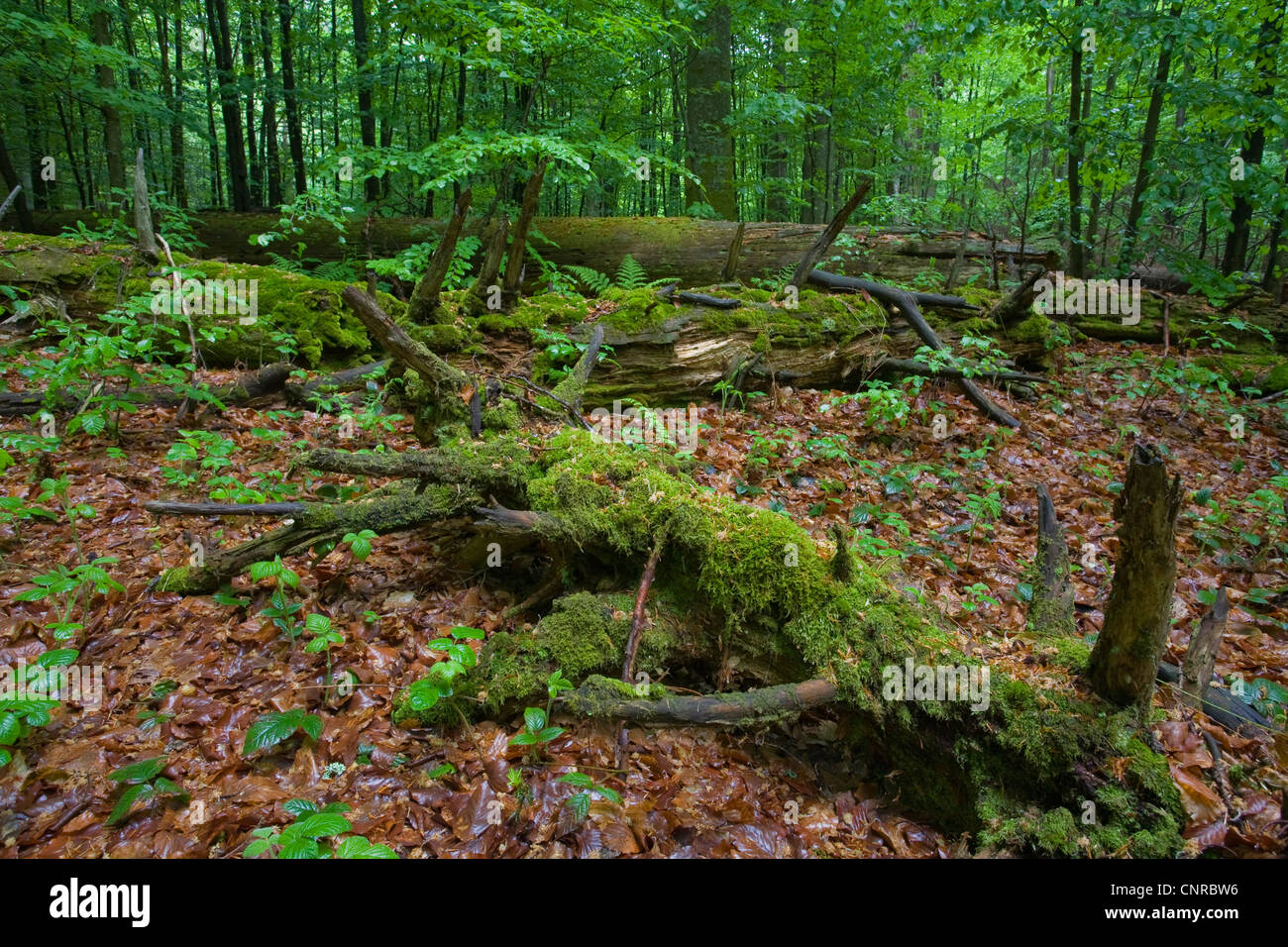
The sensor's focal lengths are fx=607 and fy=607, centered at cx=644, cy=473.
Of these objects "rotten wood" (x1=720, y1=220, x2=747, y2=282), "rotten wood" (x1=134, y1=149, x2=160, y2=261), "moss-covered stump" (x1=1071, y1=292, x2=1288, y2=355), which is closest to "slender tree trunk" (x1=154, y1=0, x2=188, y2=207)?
"rotten wood" (x1=134, y1=149, x2=160, y2=261)

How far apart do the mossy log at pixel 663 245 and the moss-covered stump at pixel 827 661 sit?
6.68 meters

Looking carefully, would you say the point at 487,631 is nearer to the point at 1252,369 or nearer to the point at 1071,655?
the point at 1071,655

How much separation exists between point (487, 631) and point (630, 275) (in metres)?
6.56

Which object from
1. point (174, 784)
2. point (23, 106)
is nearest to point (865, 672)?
point (174, 784)

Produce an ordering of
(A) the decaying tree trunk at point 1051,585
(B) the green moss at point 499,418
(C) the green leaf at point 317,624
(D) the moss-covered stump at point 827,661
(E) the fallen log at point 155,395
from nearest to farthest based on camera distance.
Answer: (D) the moss-covered stump at point 827,661
(C) the green leaf at point 317,624
(A) the decaying tree trunk at point 1051,585
(B) the green moss at point 499,418
(E) the fallen log at point 155,395

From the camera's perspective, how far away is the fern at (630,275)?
8.76 metres

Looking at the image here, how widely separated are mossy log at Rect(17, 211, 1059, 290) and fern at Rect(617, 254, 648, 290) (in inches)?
27.6

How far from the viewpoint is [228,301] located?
22.7ft

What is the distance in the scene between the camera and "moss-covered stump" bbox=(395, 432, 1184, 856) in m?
2.28

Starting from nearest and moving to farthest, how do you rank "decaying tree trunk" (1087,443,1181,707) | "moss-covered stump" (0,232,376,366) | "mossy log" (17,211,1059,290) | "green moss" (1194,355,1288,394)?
"decaying tree trunk" (1087,443,1181,707), "moss-covered stump" (0,232,376,366), "green moss" (1194,355,1288,394), "mossy log" (17,211,1059,290)

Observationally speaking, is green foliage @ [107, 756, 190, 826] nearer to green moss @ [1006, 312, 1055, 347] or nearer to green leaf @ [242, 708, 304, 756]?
green leaf @ [242, 708, 304, 756]

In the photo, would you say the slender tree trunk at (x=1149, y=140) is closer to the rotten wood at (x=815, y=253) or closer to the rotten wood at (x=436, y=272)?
the rotten wood at (x=815, y=253)

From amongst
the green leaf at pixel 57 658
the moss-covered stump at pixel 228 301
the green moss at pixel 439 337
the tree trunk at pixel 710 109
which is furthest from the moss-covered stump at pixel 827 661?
the tree trunk at pixel 710 109

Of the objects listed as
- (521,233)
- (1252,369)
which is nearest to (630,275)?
(521,233)
